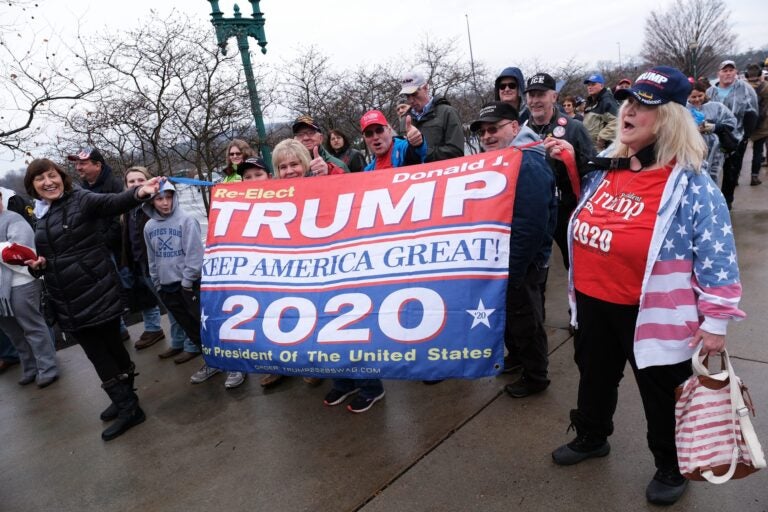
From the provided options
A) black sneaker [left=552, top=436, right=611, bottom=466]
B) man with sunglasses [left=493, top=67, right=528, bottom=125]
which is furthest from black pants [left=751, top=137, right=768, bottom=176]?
black sneaker [left=552, top=436, right=611, bottom=466]

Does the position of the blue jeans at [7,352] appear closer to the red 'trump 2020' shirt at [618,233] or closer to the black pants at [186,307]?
the black pants at [186,307]

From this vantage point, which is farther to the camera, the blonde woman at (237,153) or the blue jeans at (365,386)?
the blonde woman at (237,153)

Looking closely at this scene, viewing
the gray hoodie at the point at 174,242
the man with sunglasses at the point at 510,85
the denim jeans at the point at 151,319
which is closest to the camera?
the gray hoodie at the point at 174,242

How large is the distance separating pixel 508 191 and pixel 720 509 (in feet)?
5.78

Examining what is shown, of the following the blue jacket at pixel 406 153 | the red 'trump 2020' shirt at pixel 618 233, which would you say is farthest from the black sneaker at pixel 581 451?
the blue jacket at pixel 406 153

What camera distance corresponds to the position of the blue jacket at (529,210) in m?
2.63

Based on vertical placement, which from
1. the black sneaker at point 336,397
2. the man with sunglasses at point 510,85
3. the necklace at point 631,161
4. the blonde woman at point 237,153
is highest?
the man with sunglasses at point 510,85

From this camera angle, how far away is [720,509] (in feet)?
7.16

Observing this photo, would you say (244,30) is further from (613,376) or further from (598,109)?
(613,376)

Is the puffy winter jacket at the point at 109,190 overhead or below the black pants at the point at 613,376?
overhead

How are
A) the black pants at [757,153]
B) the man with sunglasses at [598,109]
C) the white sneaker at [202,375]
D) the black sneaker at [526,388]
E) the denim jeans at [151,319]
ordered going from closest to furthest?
the black sneaker at [526,388]
the white sneaker at [202,375]
the denim jeans at [151,319]
the man with sunglasses at [598,109]
the black pants at [757,153]

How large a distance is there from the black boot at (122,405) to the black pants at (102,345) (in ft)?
0.18

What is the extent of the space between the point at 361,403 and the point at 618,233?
7.09ft

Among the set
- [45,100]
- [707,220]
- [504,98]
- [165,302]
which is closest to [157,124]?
[45,100]
